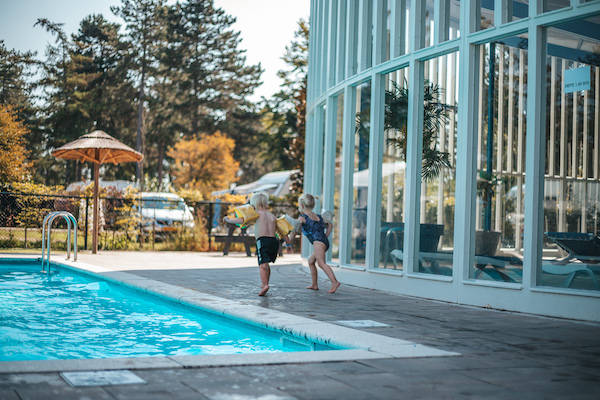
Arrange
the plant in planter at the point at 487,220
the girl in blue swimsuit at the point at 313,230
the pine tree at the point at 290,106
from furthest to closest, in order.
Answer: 1. the pine tree at the point at 290,106
2. the girl in blue swimsuit at the point at 313,230
3. the plant in planter at the point at 487,220

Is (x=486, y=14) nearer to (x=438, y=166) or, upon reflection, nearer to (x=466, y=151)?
(x=466, y=151)

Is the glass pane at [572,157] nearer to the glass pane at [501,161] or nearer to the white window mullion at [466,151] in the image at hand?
the glass pane at [501,161]

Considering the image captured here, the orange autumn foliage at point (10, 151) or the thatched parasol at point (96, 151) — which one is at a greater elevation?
the orange autumn foliage at point (10, 151)

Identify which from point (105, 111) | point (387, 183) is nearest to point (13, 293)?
point (387, 183)

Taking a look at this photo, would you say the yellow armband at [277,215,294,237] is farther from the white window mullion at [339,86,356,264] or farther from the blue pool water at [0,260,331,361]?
the white window mullion at [339,86,356,264]

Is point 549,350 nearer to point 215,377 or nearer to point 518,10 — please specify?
point 215,377

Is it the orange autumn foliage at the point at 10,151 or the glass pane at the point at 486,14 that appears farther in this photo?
the orange autumn foliage at the point at 10,151

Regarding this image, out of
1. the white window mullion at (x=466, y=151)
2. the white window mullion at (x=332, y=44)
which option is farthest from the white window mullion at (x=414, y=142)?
the white window mullion at (x=332, y=44)

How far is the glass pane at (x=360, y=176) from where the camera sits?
10102 millimetres

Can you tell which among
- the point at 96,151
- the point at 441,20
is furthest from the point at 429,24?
the point at 96,151

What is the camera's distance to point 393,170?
950cm

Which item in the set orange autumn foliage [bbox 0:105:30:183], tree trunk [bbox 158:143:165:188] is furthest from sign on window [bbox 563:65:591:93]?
tree trunk [bbox 158:143:165:188]

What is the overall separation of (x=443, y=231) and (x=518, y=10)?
2878 millimetres

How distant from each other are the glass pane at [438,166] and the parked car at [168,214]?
1118 centimetres
